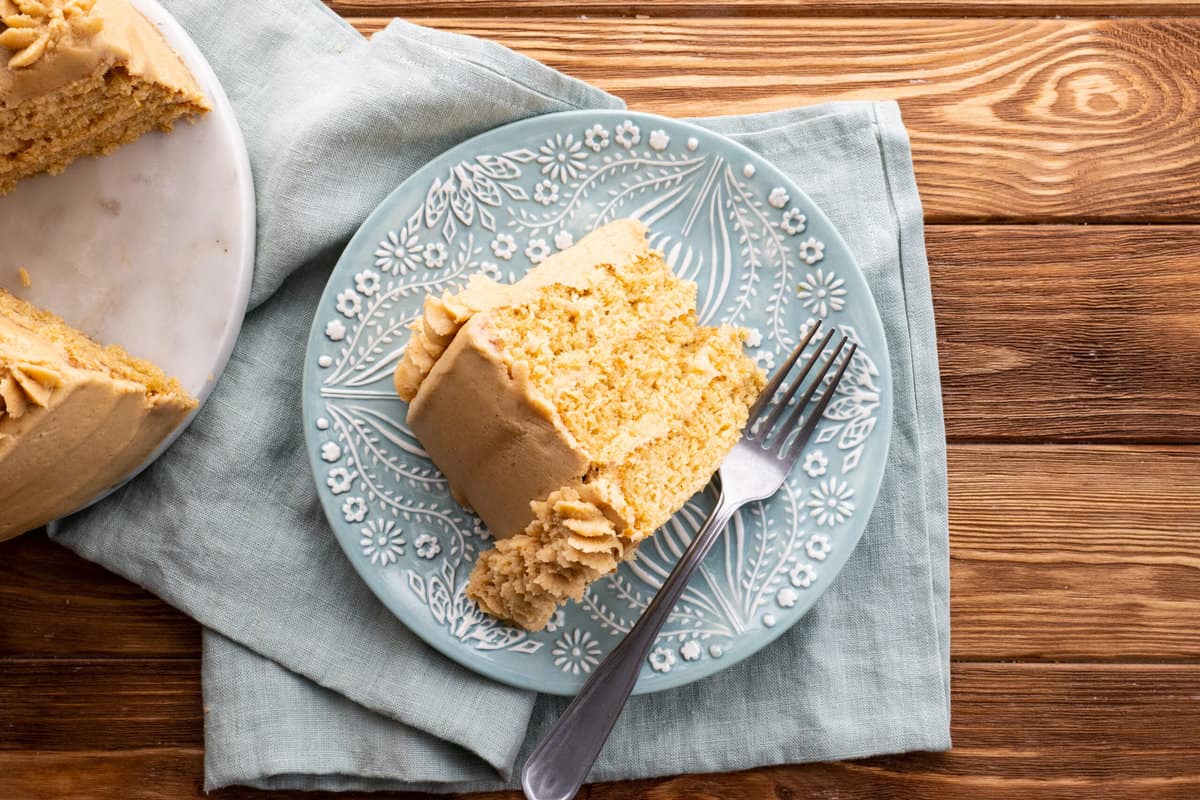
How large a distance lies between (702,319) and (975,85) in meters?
1.20

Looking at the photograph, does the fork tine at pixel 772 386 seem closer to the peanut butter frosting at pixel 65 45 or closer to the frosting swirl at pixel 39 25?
the peanut butter frosting at pixel 65 45

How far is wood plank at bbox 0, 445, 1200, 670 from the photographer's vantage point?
289cm

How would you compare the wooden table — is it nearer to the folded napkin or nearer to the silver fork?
the folded napkin

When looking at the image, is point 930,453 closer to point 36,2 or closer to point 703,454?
point 703,454

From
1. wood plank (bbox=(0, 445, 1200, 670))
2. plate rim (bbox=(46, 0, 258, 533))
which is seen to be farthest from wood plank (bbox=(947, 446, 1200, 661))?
plate rim (bbox=(46, 0, 258, 533))

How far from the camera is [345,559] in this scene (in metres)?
2.70

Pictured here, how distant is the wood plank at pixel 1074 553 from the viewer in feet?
9.50

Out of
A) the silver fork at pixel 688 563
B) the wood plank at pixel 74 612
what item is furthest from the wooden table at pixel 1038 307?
the wood plank at pixel 74 612

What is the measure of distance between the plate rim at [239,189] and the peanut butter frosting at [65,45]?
0.10 meters

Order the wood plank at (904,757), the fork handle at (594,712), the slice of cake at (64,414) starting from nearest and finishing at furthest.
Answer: the slice of cake at (64,414) < the fork handle at (594,712) < the wood plank at (904,757)

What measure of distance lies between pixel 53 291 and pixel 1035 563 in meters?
3.06

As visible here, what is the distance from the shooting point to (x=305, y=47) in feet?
9.02

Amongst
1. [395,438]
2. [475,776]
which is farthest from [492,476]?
[475,776]

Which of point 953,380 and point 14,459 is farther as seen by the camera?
point 953,380
